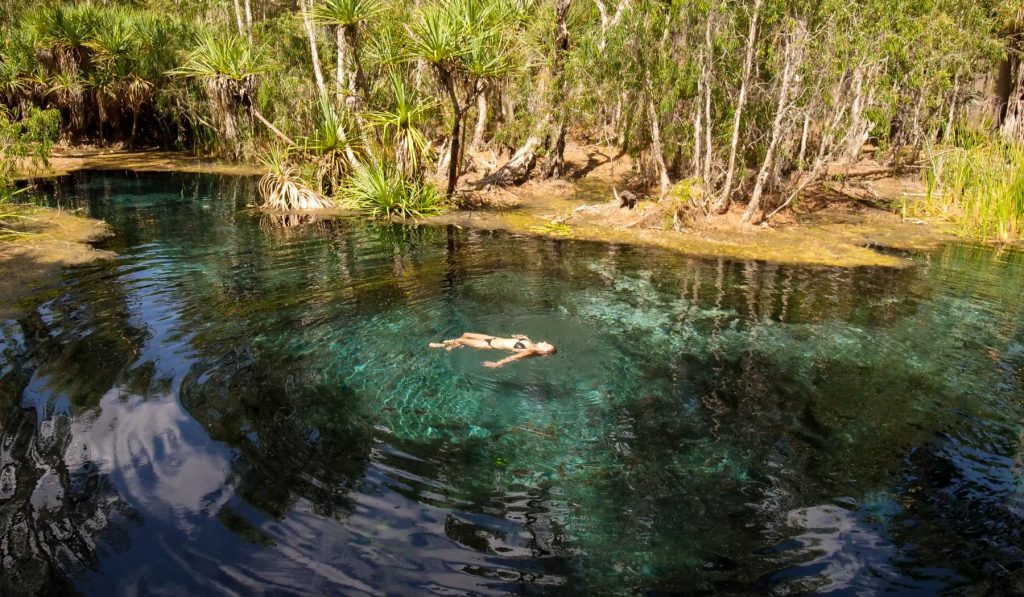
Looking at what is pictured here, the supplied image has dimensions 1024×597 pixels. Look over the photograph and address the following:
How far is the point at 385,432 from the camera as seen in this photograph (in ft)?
19.9

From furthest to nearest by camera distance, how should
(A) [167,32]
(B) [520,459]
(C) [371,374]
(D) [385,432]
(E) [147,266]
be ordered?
(A) [167,32] < (E) [147,266] < (C) [371,374] < (D) [385,432] < (B) [520,459]

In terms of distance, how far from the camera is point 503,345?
7473mm

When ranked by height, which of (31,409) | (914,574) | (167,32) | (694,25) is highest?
(167,32)

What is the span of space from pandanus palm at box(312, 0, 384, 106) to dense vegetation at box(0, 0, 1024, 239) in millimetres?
47

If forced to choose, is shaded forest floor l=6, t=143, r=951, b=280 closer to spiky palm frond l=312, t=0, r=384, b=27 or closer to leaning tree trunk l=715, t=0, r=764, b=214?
leaning tree trunk l=715, t=0, r=764, b=214

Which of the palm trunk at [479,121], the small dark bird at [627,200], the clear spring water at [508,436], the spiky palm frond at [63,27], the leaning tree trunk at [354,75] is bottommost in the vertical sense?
the clear spring water at [508,436]

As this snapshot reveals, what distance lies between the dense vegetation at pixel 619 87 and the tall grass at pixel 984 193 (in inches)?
Result: 2.1

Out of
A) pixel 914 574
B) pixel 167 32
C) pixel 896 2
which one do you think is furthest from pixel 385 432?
pixel 167 32

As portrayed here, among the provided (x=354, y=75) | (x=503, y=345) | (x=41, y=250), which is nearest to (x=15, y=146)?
(x=41, y=250)

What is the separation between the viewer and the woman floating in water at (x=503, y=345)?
24.0 feet

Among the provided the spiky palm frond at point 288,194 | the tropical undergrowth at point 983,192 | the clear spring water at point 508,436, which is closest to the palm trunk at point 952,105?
the tropical undergrowth at point 983,192

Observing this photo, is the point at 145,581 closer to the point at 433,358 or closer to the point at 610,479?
the point at 610,479

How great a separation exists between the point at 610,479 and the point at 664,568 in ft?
3.54

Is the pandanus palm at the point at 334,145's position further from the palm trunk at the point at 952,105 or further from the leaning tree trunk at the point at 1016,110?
the leaning tree trunk at the point at 1016,110
